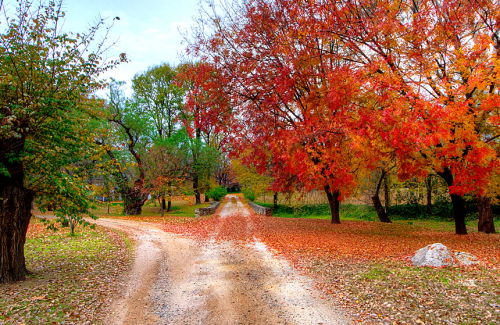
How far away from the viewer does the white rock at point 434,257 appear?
673 centimetres

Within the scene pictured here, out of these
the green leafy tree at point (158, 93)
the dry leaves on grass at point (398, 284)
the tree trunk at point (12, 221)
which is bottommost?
the dry leaves on grass at point (398, 284)

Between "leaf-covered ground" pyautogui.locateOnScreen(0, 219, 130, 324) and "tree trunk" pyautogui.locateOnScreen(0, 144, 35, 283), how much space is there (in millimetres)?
354

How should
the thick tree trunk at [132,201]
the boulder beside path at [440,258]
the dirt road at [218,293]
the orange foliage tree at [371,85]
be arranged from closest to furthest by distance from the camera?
the dirt road at [218,293] → the boulder beside path at [440,258] → the orange foliage tree at [371,85] → the thick tree trunk at [132,201]

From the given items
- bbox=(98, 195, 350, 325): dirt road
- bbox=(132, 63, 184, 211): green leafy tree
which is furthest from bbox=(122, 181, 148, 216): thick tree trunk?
bbox=(98, 195, 350, 325): dirt road

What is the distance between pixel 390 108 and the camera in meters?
8.06

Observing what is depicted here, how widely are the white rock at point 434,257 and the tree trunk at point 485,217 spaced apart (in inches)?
379

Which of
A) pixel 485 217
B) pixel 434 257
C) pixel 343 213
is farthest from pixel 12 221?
pixel 343 213

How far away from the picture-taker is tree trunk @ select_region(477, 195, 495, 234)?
556 inches

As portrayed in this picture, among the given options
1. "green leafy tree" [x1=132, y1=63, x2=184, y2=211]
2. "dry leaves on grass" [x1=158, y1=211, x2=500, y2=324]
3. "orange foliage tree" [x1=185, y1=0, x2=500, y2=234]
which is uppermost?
"green leafy tree" [x1=132, y1=63, x2=184, y2=211]

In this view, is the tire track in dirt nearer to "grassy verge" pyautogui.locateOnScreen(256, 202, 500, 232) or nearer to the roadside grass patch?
the roadside grass patch

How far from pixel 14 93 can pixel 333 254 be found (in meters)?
8.89

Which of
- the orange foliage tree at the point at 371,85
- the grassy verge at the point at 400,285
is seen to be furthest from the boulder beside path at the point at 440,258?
the orange foliage tree at the point at 371,85

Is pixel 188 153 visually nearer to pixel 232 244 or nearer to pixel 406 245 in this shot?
pixel 232 244

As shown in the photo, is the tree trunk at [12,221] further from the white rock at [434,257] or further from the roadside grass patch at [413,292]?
the white rock at [434,257]
